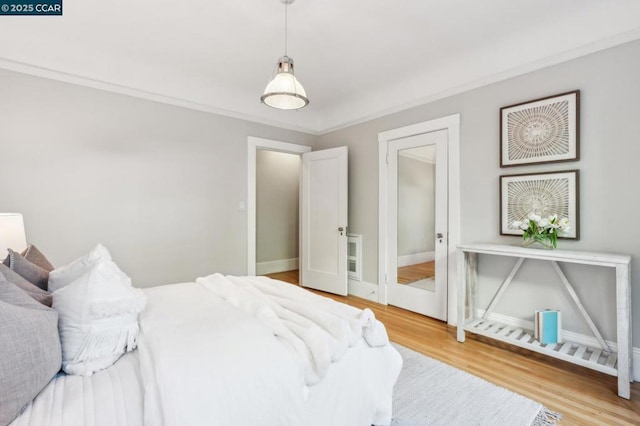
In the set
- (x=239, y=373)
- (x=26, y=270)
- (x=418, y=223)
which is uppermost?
(x=418, y=223)

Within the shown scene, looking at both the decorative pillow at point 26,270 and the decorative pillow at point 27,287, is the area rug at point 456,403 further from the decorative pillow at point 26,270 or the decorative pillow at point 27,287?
the decorative pillow at point 26,270

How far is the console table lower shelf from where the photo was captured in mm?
2058

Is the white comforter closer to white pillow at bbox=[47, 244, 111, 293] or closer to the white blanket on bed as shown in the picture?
the white blanket on bed

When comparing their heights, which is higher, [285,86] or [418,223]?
[285,86]

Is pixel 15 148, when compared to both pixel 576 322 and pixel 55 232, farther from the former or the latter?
pixel 576 322

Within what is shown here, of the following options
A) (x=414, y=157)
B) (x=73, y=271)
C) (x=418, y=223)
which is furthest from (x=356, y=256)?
(x=73, y=271)

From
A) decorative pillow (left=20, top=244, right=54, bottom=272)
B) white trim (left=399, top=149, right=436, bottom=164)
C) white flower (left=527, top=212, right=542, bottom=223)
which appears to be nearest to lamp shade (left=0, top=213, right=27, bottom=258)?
decorative pillow (left=20, top=244, right=54, bottom=272)

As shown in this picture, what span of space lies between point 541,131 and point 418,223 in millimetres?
1448

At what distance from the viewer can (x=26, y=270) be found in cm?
145

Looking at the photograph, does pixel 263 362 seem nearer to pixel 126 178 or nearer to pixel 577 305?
pixel 577 305

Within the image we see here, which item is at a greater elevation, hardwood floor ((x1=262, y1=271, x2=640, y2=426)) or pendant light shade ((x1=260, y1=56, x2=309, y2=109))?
pendant light shade ((x1=260, y1=56, x2=309, y2=109))

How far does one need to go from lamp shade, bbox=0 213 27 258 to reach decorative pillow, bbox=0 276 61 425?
4.31 feet

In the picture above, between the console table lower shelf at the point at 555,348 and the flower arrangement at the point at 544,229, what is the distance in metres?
0.75

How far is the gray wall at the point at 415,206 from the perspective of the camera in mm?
3385
